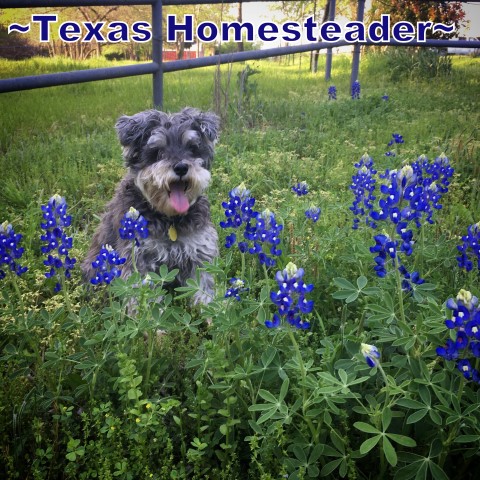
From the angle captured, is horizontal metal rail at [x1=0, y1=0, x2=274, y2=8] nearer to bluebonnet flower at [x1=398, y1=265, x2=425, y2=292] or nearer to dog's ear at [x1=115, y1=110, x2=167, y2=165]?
dog's ear at [x1=115, y1=110, x2=167, y2=165]

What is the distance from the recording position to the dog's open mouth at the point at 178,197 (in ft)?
12.3

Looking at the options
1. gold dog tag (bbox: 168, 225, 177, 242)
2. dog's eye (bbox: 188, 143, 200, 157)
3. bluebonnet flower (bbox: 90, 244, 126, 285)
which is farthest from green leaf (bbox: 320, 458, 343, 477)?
dog's eye (bbox: 188, 143, 200, 157)

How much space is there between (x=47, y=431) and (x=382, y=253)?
1.74 meters

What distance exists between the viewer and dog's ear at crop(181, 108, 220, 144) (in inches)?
163

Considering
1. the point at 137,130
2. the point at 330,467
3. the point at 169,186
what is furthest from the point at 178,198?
the point at 330,467

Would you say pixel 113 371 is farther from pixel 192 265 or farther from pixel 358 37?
pixel 358 37

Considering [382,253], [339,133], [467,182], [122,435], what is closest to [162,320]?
[122,435]

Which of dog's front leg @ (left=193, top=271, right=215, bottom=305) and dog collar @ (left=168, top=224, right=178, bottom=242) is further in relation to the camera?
dog's front leg @ (left=193, top=271, right=215, bottom=305)

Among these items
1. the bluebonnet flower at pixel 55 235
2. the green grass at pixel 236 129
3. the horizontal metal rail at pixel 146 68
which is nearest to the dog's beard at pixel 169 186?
the bluebonnet flower at pixel 55 235

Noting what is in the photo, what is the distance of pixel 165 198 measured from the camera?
148 inches

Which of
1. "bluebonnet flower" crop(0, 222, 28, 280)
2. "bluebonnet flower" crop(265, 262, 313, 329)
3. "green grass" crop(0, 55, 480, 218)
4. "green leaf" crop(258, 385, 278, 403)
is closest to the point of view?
"bluebonnet flower" crop(265, 262, 313, 329)

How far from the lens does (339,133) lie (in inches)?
294

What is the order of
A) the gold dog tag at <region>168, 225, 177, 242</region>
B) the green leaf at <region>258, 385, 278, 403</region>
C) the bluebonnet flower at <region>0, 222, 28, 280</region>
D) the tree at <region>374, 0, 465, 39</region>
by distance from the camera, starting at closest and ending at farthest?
the green leaf at <region>258, 385, 278, 403</region>
the bluebonnet flower at <region>0, 222, 28, 280</region>
the gold dog tag at <region>168, 225, 177, 242</region>
the tree at <region>374, 0, 465, 39</region>

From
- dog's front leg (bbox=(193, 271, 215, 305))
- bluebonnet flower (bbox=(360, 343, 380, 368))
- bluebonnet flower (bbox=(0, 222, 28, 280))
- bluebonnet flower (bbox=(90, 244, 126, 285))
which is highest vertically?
bluebonnet flower (bbox=(360, 343, 380, 368))
